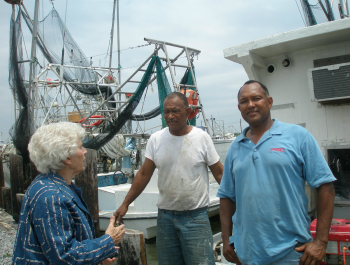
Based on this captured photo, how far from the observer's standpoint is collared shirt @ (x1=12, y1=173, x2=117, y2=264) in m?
1.61

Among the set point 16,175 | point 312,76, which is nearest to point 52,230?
point 312,76

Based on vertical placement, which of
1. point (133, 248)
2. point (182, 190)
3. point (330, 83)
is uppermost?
point (330, 83)

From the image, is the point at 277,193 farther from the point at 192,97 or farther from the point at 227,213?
the point at 192,97

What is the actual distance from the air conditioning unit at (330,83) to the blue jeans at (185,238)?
197cm

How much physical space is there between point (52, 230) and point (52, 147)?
510 millimetres

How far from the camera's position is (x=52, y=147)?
6.02ft

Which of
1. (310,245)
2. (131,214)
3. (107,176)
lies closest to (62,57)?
(107,176)

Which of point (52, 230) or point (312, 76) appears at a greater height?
point (312, 76)

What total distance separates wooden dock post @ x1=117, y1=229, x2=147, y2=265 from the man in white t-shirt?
346 mm

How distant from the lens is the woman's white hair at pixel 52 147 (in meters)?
1.83

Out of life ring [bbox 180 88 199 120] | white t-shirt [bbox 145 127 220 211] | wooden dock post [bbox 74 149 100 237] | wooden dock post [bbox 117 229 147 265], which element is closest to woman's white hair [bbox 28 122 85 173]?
white t-shirt [bbox 145 127 220 211]

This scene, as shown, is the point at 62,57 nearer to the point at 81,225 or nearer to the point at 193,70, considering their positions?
the point at 193,70

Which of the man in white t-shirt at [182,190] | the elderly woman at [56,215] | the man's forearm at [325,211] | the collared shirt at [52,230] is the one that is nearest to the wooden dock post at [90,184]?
the man in white t-shirt at [182,190]

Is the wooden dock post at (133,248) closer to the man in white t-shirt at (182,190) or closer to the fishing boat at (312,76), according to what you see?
the man in white t-shirt at (182,190)
